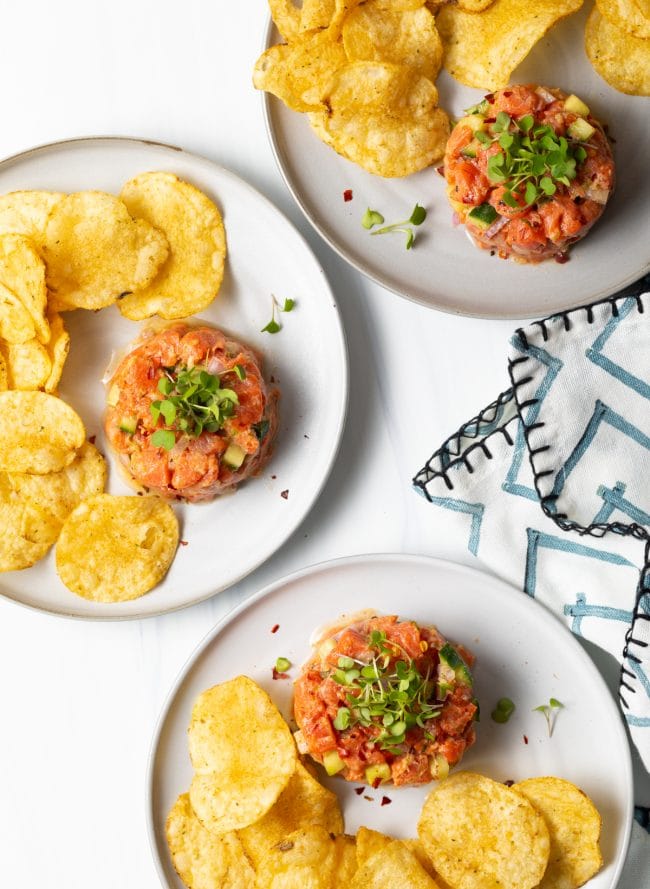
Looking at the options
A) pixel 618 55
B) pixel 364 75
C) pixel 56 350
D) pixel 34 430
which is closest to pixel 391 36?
pixel 364 75

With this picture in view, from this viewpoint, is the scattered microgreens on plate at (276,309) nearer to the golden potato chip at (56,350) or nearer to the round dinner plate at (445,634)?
the golden potato chip at (56,350)

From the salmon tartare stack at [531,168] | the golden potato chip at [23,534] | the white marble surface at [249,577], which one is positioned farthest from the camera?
the white marble surface at [249,577]

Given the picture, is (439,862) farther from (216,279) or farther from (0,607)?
(216,279)

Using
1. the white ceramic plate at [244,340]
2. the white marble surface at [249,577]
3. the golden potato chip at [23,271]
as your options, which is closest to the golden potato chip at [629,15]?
the white marble surface at [249,577]

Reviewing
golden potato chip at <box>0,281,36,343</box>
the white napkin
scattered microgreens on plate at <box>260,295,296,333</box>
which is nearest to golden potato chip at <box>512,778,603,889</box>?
the white napkin

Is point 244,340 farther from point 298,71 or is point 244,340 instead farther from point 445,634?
point 445,634

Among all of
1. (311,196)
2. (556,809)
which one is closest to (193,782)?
(556,809)

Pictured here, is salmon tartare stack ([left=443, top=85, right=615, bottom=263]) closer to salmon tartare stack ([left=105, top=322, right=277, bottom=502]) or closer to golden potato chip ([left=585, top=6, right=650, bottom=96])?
golden potato chip ([left=585, top=6, right=650, bottom=96])
